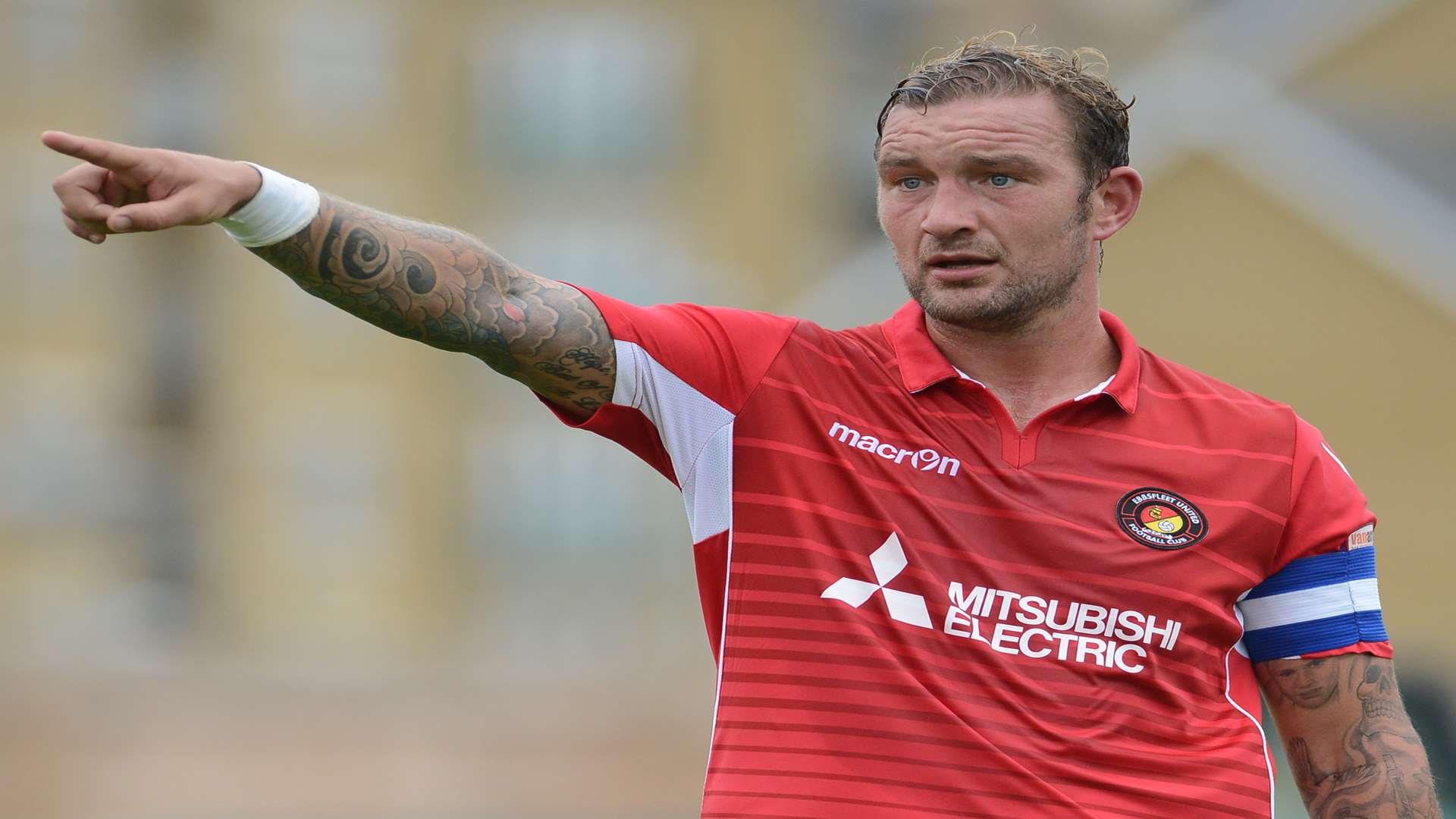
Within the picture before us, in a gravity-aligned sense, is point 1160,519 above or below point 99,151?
below

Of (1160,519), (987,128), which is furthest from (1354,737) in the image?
(987,128)

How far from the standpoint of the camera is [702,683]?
11734 mm

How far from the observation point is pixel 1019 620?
267cm

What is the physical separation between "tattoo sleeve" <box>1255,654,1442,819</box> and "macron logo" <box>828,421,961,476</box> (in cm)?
66

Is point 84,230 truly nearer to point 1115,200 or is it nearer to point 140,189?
point 140,189

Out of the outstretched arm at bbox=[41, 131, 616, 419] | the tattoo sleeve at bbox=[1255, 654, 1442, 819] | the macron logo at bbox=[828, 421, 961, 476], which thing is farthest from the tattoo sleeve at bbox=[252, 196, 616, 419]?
the tattoo sleeve at bbox=[1255, 654, 1442, 819]

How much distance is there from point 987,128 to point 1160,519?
695 mm

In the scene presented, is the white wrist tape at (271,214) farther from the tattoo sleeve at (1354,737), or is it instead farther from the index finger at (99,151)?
the tattoo sleeve at (1354,737)

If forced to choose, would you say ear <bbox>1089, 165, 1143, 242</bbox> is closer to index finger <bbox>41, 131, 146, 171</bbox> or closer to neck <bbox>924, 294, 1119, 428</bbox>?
neck <bbox>924, 294, 1119, 428</bbox>

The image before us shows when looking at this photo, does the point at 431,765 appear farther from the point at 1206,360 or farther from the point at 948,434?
the point at 948,434

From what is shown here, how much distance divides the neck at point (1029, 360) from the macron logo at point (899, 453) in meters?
0.18

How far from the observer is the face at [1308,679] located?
2875 millimetres

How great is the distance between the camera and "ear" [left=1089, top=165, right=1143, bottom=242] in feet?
10.1

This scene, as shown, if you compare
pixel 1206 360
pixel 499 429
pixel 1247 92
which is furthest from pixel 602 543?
pixel 1247 92
